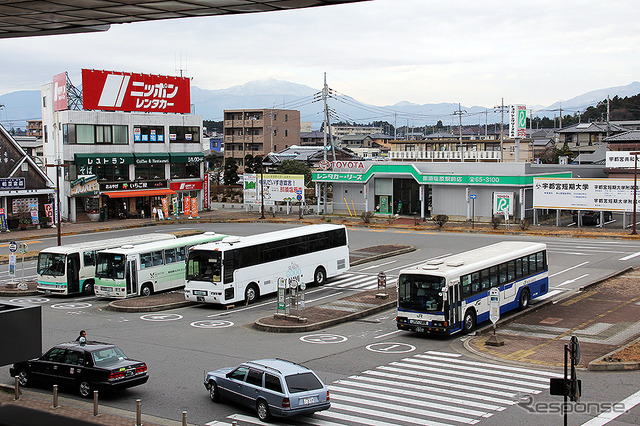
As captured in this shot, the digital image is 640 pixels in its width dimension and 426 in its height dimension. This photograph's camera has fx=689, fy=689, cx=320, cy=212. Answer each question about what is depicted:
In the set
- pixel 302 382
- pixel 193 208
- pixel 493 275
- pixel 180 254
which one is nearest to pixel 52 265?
pixel 180 254

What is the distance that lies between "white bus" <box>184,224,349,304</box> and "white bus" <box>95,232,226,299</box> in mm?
3163

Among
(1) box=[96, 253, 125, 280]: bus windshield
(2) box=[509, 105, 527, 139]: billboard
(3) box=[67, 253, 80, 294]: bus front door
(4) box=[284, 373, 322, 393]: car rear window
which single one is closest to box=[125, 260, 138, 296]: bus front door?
(1) box=[96, 253, 125, 280]: bus windshield

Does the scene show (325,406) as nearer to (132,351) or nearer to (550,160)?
(132,351)

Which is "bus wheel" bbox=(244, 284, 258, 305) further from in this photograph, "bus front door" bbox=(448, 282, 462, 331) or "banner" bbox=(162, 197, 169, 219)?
"banner" bbox=(162, 197, 169, 219)

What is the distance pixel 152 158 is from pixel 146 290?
112ft

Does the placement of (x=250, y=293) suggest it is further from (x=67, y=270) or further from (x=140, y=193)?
(x=140, y=193)

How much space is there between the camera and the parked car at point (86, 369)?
1573 cm

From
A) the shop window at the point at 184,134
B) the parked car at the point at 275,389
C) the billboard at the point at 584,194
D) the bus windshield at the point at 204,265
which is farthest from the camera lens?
the shop window at the point at 184,134

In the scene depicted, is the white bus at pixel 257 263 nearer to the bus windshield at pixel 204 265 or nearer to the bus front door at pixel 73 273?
the bus windshield at pixel 204 265

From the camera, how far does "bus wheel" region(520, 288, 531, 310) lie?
25.4 meters

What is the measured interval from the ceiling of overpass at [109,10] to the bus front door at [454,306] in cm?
1426

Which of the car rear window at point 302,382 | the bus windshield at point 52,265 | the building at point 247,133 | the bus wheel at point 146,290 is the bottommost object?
the bus wheel at point 146,290

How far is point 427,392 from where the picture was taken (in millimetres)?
16359

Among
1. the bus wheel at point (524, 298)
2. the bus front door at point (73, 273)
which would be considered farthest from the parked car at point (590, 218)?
the bus front door at point (73, 273)
